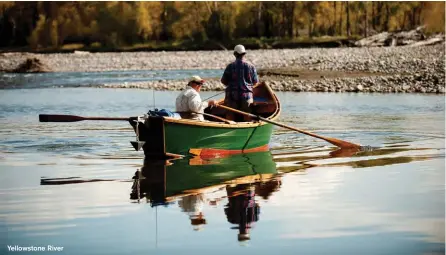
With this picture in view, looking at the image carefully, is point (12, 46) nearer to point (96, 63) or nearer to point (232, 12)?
point (232, 12)

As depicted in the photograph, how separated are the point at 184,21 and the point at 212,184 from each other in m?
77.6

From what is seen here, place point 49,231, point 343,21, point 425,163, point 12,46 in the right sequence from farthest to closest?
point 343,21 → point 12,46 → point 425,163 → point 49,231

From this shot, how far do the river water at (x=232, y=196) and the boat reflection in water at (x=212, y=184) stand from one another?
2 cm

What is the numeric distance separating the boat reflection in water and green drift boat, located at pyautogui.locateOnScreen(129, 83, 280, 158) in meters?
0.17

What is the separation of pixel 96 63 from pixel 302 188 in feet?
154

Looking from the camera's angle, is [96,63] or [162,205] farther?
[96,63]

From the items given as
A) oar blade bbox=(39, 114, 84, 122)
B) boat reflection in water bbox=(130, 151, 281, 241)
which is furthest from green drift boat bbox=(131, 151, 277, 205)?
oar blade bbox=(39, 114, 84, 122)

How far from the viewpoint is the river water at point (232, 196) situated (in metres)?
8.51

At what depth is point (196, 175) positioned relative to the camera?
12.8 metres

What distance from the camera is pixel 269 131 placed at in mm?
16094

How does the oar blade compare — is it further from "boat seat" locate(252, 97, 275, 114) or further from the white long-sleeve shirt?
"boat seat" locate(252, 97, 275, 114)

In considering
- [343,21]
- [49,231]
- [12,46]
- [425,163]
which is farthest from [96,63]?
[49,231]

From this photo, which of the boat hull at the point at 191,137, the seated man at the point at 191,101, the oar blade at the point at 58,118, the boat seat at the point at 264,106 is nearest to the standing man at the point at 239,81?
the boat hull at the point at 191,137

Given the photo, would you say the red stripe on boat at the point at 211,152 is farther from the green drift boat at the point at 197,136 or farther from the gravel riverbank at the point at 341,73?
the gravel riverbank at the point at 341,73
